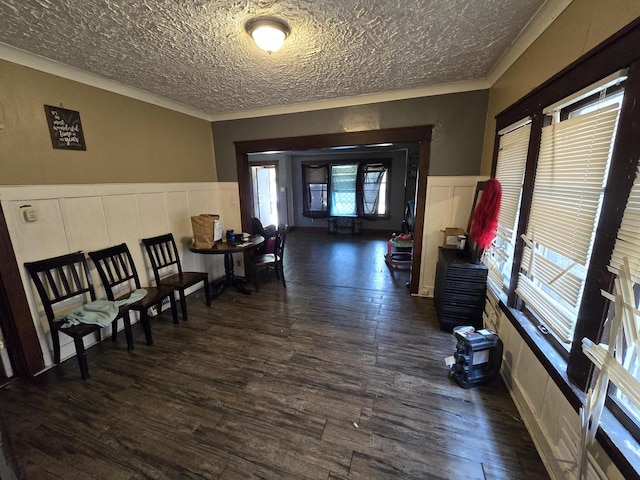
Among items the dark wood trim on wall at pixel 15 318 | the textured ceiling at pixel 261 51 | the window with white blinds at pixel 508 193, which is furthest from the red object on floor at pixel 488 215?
the dark wood trim on wall at pixel 15 318

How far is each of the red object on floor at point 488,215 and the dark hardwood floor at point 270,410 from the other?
975mm

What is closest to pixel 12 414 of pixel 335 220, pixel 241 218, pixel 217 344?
pixel 217 344

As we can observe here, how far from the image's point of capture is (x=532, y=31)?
5.46 feet

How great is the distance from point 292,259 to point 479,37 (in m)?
4.12

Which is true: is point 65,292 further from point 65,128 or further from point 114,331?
point 65,128

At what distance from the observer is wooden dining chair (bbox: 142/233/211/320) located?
2703mm

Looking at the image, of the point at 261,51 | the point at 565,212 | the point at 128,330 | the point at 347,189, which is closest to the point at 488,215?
the point at 565,212

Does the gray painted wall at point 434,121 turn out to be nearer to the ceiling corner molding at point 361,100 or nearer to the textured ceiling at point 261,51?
the ceiling corner molding at point 361,100

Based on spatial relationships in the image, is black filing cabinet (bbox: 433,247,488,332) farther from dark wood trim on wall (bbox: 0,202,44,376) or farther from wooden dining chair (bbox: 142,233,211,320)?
dark wood trim on wall (bbox: 0,202,44,376)

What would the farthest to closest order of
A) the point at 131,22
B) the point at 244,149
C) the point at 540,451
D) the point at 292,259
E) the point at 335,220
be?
1. the point at 335,220
2. the point at 292,259
3. the point at 244,149
4. the point at 131,22
5. the point at 540,451

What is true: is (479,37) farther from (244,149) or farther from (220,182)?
(220,182)

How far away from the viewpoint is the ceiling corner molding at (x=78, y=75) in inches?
71.4

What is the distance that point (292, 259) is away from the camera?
200 inches

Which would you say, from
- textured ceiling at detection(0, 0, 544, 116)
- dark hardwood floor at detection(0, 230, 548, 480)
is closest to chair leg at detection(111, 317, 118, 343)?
dark hardwood floor at detection(0, 230, 548, 480)
